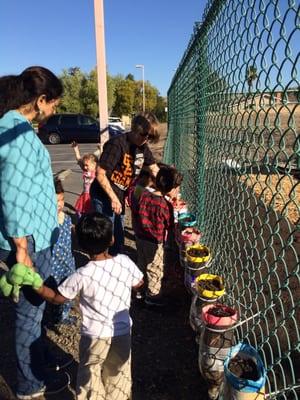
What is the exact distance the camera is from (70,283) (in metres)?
2.12

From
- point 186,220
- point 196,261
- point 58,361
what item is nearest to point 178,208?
point 186,220

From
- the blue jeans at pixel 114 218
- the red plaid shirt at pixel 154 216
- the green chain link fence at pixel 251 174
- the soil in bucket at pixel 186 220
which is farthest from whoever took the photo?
the soil in bucket at pixel 186 220

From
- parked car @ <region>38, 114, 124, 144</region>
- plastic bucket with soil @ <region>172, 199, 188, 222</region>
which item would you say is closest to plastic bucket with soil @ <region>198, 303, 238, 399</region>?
plastic bucket with soil @ <region>172, 199, 188, 222</region>

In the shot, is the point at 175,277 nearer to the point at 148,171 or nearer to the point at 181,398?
the point at 148,171

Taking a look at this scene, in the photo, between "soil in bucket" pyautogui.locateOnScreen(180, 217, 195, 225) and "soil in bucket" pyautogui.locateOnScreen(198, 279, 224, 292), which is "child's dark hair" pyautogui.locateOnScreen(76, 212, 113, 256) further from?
"soil in bucket" pyautogui.locateOnScreen(180, 217, 195, 225)

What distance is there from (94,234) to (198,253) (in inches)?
56.9

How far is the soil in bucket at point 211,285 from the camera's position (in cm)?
271

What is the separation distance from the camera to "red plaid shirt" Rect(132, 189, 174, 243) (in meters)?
3.49

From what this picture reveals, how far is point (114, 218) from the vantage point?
3.99m

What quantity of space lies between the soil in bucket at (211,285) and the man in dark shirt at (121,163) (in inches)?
47.3

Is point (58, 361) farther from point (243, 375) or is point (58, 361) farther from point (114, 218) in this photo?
point (114, 218)

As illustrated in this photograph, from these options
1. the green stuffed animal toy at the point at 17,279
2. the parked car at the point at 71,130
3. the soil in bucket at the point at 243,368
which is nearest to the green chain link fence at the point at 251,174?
the soil in bucket at the point at 243,368

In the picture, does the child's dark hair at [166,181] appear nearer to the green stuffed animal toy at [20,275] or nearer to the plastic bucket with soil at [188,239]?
the plastic bucket with soil at [188,239]

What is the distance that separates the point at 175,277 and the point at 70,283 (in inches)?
88.9
